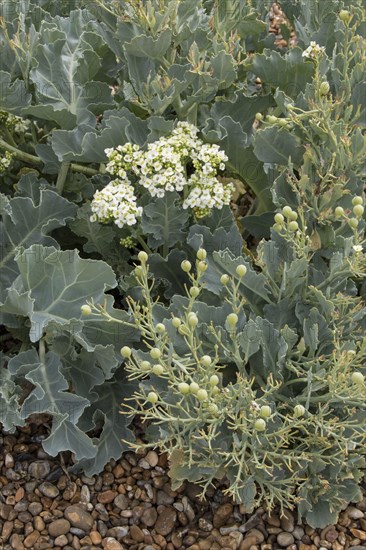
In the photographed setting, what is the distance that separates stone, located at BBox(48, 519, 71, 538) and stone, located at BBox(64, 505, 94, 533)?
0.02 meters

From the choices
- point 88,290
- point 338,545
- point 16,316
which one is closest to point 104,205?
point 88,290

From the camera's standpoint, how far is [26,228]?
9.52 ft

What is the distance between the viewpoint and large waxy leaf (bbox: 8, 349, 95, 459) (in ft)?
8.23

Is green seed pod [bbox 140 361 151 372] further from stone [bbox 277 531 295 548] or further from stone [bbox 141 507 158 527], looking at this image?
stone [bbox 277 531 295 548]

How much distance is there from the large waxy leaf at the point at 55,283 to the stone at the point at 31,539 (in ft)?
2.37

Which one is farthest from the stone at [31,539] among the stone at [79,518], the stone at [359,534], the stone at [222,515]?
the stone at [359,534]

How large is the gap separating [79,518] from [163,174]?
126 centimetres

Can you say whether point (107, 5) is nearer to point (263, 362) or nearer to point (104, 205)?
point (104, 205)

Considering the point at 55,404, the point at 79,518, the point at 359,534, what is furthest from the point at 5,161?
the point at 359,534

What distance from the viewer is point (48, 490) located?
2.76 m

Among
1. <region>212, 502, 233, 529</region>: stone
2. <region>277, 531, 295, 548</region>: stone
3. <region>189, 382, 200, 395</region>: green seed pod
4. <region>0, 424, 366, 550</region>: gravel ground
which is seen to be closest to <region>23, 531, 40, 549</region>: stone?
<region>0, 424, 366, 550</region>: gravel ground

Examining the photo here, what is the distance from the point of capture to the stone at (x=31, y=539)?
2.63 metres

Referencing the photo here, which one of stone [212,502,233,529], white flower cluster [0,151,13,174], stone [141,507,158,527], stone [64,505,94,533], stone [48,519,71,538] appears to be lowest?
stone [48,519,71,538]

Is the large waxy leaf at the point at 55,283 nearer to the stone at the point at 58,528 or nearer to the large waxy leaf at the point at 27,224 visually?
the large waxy leaf at the point at 27,224
